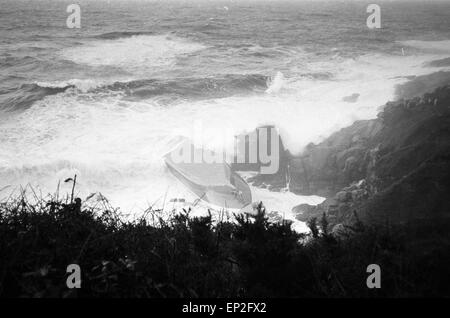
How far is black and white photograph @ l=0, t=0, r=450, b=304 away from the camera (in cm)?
235

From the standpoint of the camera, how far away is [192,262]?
2.48 meters

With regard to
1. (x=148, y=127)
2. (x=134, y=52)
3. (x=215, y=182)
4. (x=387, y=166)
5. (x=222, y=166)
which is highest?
(x=134, y=52)

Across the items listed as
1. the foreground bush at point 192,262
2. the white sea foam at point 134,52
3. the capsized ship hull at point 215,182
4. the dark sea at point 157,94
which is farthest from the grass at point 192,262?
the white sea foam at point 134,52

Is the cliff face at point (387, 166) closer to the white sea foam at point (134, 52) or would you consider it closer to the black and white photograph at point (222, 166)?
the black and white photograph at point (222, 166)

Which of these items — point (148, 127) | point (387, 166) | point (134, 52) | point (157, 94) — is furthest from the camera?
point (134, 52)

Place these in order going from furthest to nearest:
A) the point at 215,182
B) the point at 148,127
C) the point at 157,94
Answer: the point at 157,94 → the point at 148,127 → the point at 215,182

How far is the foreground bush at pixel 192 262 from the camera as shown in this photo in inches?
83.2

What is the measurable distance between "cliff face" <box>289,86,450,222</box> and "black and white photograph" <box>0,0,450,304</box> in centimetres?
6

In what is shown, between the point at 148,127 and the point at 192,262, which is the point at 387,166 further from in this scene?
the point at 148,127

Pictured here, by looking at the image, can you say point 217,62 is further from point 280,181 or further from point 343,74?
point 280,181

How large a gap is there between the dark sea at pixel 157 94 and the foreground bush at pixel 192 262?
1145 mm

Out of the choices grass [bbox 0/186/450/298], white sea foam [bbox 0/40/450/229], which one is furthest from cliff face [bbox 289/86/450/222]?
grass [bbox 0/186/450/298]

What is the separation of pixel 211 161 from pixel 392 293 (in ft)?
35.8

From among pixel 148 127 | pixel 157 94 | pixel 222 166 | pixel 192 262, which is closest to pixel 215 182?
pixel 222 166
